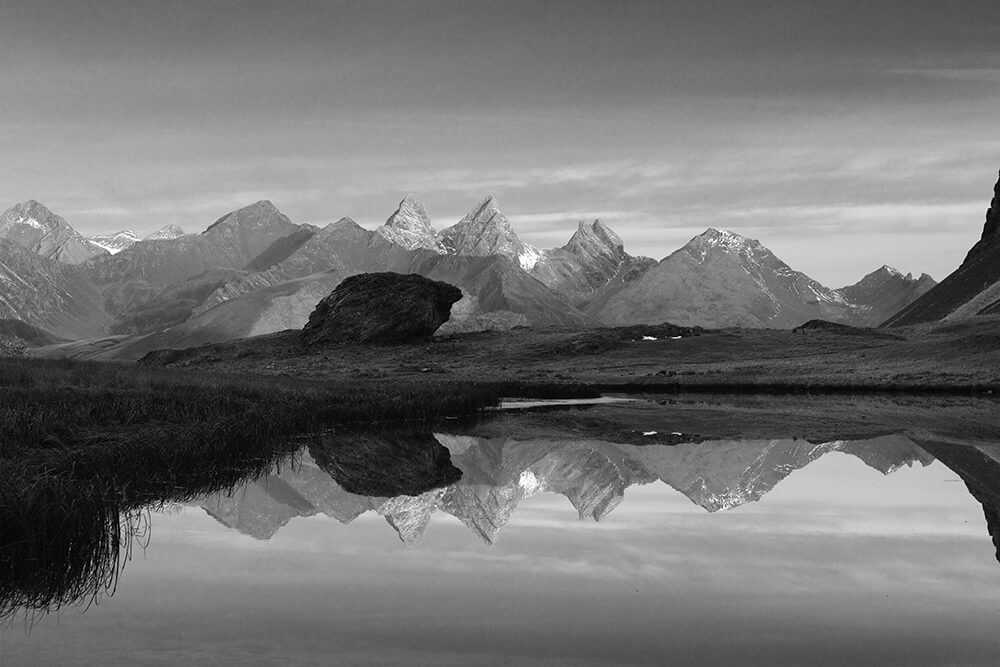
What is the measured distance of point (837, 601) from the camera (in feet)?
50.1

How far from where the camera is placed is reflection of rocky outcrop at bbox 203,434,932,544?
24375 mm

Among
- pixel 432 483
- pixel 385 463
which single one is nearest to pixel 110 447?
pixel 432 483

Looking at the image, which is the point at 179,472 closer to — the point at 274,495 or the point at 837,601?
the point at 274,495

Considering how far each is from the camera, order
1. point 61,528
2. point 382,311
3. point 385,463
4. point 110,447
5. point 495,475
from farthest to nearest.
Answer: point 382,311 < point 385,463 < point 495,475 < point 110,447 < point 61,528

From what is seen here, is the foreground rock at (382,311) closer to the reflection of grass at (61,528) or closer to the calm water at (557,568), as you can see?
the calm water at (557,568)

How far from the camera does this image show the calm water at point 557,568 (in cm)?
1283

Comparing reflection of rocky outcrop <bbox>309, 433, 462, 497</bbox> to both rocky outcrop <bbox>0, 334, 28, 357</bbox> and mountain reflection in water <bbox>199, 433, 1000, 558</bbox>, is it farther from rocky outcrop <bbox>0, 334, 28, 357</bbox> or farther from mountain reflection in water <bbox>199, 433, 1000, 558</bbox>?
rocky outcrop <bbox>0, 334, 28, 357</bbox>

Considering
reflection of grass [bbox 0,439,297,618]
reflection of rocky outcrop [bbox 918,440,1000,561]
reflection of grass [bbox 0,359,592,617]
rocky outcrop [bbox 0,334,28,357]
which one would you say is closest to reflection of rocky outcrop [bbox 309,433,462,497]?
reflection of grass [bbox 0,359,592,617]

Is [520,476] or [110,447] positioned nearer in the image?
[110,447]

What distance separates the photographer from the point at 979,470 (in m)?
31.7

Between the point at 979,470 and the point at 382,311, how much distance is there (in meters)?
136

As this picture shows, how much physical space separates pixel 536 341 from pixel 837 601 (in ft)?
478

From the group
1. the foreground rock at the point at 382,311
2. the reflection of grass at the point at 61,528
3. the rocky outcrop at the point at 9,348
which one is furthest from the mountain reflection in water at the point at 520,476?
the foreground rock at the point at 382,311

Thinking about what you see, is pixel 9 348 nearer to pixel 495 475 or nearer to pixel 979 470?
pixel 495 475
